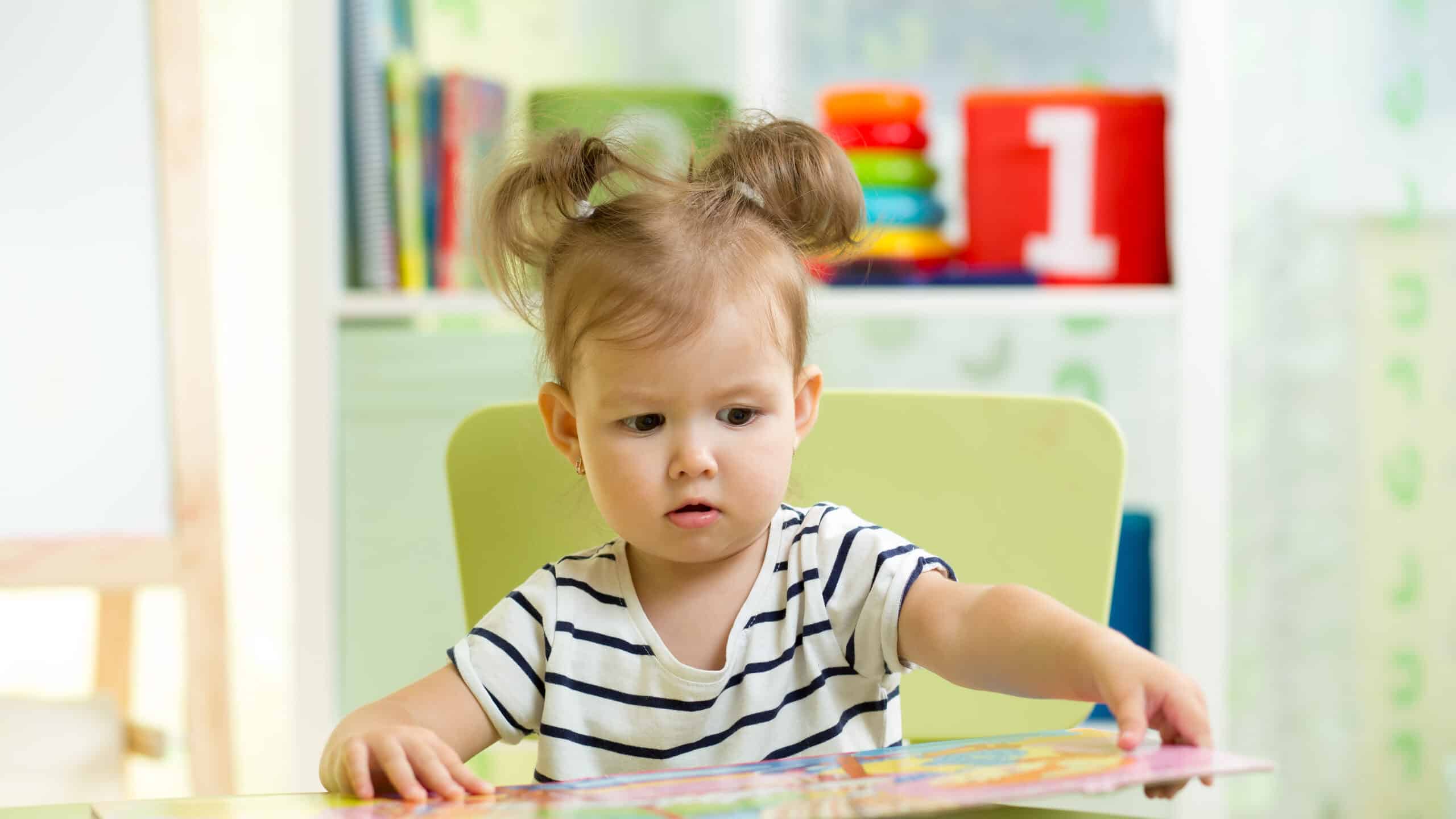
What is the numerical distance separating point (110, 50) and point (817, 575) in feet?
4.28

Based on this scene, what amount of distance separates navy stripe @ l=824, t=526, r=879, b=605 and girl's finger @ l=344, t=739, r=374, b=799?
27cm

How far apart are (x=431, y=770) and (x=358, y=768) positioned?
0.04 m

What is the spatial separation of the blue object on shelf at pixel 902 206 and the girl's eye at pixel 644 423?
98 centimetres

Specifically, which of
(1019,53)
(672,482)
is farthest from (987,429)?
(1019,53)

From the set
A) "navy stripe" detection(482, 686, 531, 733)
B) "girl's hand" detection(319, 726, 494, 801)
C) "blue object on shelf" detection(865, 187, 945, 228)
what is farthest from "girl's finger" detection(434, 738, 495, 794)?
"blue object on shelf" detection(865, 187, 945, 228)

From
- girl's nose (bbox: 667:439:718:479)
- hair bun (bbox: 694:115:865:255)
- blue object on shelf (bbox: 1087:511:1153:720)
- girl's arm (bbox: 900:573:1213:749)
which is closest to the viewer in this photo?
girl's arm (bbox: 900:573:1213:749)

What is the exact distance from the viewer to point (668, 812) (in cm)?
46

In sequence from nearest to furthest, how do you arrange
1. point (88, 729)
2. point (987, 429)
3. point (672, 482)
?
point (672, 482) < point (987, 429) < point (88, 729)

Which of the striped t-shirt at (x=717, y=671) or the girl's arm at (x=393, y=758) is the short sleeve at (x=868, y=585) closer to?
the striped t-shirt at (x=717, y=671)

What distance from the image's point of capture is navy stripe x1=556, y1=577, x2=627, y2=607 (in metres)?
0.77

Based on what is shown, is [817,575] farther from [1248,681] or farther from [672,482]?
[1248,681]

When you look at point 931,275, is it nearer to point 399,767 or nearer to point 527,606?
point 527,606

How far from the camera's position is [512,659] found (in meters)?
0.74

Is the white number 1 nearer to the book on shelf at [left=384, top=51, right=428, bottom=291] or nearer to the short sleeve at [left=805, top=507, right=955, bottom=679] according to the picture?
the book on shelf at [left=384, top=51, right=428, bottom=291]
